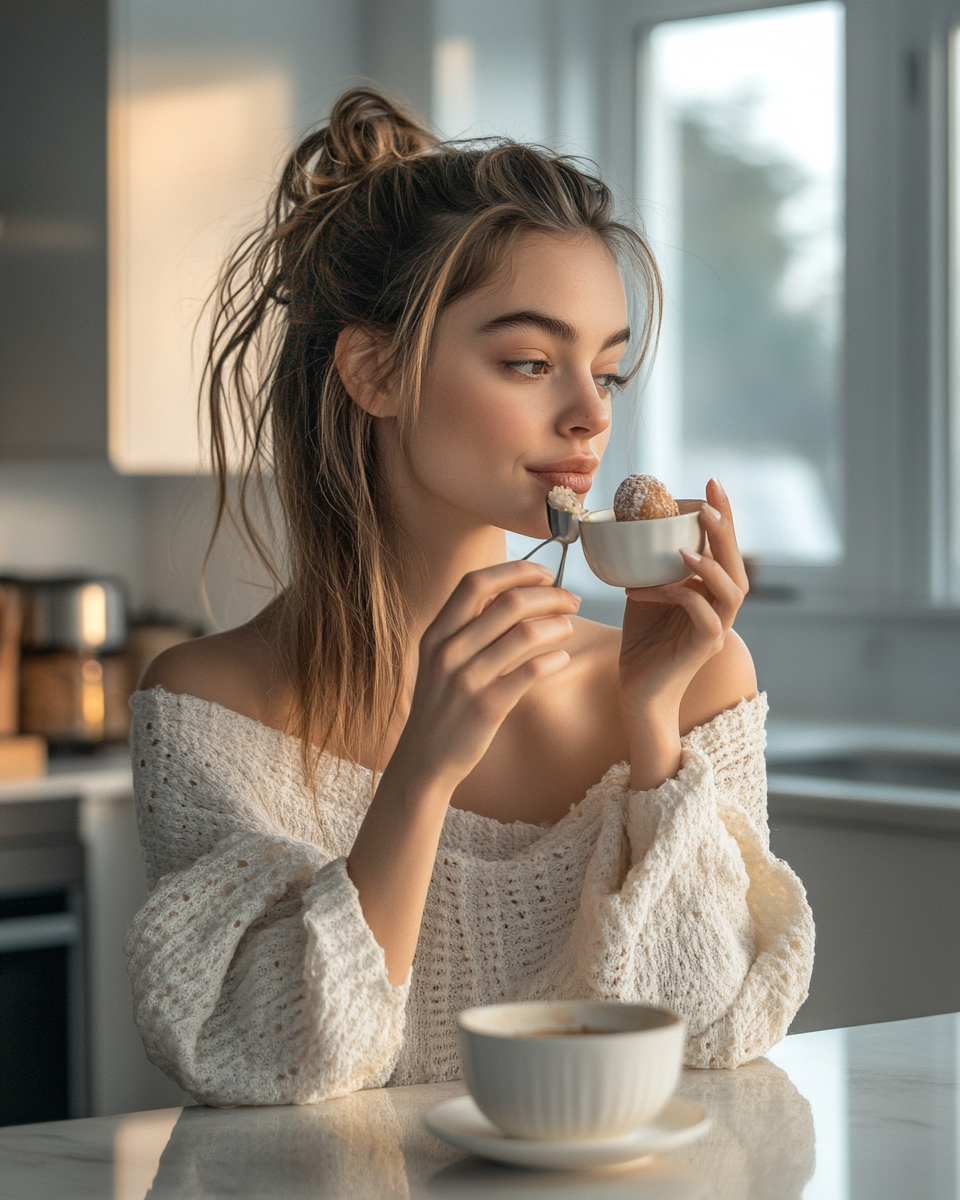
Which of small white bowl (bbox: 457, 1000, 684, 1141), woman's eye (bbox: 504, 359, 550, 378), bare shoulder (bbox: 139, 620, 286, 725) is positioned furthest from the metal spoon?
small white bowl (bbox: 457, 1000, 684, 1141)

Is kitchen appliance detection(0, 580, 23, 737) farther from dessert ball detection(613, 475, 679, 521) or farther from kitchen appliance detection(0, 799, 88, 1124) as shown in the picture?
dessert ball detection(613, 475, 679, 521)

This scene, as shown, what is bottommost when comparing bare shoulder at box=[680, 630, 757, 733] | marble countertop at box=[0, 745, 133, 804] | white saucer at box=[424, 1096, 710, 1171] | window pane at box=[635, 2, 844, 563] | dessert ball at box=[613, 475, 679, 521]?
marble countertop at box=[0, 745, 133, 804]

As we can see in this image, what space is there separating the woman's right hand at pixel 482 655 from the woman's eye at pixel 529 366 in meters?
0.31

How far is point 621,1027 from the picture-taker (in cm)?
79

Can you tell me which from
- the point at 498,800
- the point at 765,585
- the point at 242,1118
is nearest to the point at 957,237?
the point at 765,585

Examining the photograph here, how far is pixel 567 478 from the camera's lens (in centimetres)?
129

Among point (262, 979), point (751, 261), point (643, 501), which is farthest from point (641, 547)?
point (751, 261)

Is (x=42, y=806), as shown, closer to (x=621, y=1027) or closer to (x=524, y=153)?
(x=524, y=153)

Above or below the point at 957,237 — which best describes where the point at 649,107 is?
above

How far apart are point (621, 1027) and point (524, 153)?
938mm

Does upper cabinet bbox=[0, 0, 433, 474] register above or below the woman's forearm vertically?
A: above

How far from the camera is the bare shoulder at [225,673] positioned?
1407 millimetres

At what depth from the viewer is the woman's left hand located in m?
1.17

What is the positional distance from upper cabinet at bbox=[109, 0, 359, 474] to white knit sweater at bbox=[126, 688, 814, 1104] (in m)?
1.56
